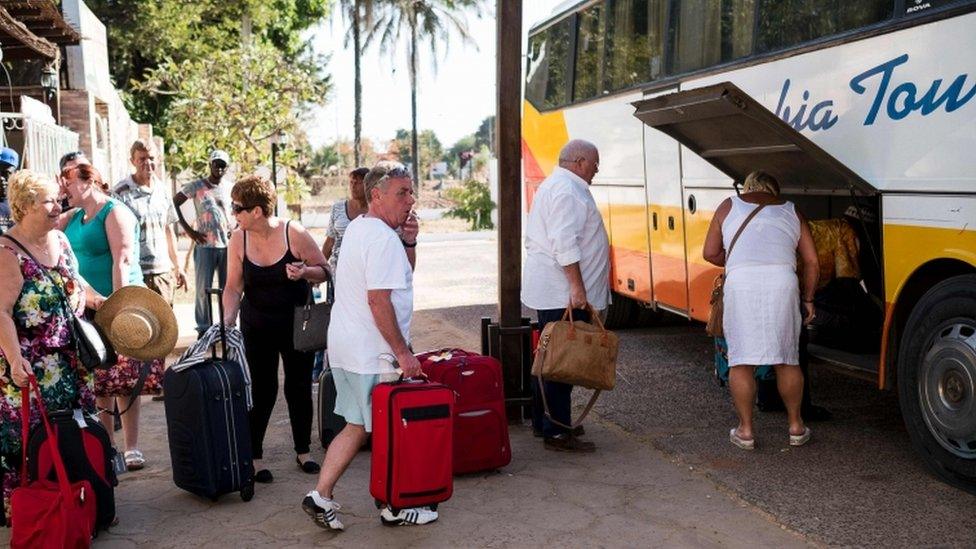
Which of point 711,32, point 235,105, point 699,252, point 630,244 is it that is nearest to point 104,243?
point 699,252

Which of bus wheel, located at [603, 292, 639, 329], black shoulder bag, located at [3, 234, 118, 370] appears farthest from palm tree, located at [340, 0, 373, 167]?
black shoulder bag, located at [3, 234, 118, 370]

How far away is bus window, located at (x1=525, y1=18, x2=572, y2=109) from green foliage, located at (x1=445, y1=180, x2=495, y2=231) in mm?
19737

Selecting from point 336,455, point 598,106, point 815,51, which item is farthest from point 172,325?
point 598,106

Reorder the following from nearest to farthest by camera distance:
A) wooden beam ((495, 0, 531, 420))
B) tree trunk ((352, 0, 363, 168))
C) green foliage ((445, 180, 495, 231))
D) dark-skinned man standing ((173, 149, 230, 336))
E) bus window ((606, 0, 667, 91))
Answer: wooden beam ((495, 0, 531, 420)), bus window ((606, 0, 667, 91)), dark-skinned man standing ((173, 149, 230, 336)), green foliage ((445, 180, 495, 231)), tree trunk ((352, 0, 363, 168))

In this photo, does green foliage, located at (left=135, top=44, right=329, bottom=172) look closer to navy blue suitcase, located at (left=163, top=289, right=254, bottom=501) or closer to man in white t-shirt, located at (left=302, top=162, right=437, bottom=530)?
navy blue suitcase, located at (left=163, top=289, right=254, bottom=501)

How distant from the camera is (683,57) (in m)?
8.51

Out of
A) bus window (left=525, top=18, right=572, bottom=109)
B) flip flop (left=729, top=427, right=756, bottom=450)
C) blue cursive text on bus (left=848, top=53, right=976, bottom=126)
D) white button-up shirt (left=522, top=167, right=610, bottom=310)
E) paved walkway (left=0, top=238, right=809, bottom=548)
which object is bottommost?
paved walkway (left=0, top=238, right=809, bottom=548)

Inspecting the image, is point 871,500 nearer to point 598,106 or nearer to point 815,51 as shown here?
point 815,51

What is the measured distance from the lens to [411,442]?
4.93m

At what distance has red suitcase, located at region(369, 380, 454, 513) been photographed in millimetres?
4910

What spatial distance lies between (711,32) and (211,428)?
458cm

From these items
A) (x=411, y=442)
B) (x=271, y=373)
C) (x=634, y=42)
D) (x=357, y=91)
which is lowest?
(x=411, y=442)

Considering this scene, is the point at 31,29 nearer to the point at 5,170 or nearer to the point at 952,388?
the point at 5,170

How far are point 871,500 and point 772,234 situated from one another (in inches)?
61.6
